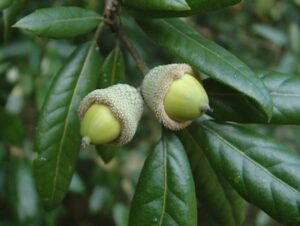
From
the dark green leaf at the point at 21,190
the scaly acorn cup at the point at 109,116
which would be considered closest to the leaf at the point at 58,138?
the scaly acorn cup at the point at 109,116

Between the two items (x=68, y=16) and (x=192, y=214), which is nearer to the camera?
(x=192, y=214)

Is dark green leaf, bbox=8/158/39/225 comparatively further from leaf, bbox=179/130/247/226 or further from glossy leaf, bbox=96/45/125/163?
leaf, bbox=179/130/247/226

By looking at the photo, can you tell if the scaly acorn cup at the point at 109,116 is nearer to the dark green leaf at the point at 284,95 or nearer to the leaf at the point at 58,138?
the leaf at the point at 58,138

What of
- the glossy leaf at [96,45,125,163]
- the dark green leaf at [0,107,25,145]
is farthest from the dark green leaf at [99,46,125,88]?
the dark green leaf at [0,107,25,145]

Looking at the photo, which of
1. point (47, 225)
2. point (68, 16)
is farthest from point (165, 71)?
point (47, 225)

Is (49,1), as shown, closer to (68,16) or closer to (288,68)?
(68,16)

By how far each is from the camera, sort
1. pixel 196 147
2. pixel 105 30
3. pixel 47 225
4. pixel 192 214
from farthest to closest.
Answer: pixel 47 225 → pixel 105 30 → pixel 196 147 → pixel 192 214
